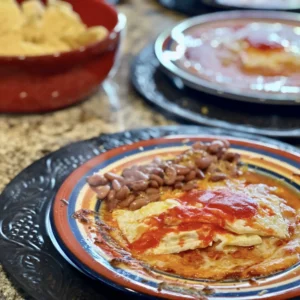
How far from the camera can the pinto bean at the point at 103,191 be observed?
3.38 feet

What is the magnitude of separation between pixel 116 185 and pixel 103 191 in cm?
3

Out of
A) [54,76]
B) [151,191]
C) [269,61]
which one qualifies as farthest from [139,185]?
[269,61]

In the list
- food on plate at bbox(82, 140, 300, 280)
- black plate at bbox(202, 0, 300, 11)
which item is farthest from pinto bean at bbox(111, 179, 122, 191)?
black plate at bbox(202, 0, 300, 11)

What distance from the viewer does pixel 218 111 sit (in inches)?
57.9

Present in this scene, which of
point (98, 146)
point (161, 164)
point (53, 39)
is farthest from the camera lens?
point (53, 39)

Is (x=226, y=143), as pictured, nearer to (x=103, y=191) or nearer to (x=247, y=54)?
(x=103, y=191)

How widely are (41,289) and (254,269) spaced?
1.06ft

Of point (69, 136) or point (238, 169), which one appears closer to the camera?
point (238, 169)

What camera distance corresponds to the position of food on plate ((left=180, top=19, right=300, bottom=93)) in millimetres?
1586

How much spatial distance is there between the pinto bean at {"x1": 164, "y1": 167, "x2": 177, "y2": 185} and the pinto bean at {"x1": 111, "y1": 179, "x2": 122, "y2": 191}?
9 centimetres

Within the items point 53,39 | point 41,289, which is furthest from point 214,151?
point 53,39

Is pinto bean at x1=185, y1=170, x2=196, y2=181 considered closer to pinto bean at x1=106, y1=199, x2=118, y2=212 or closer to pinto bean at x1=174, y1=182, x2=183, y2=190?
pinto bean at x1=174, y1=182, x2=183, y2=190

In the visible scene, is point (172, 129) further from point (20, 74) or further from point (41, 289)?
point (41, 289)

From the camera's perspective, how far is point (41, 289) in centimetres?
84
